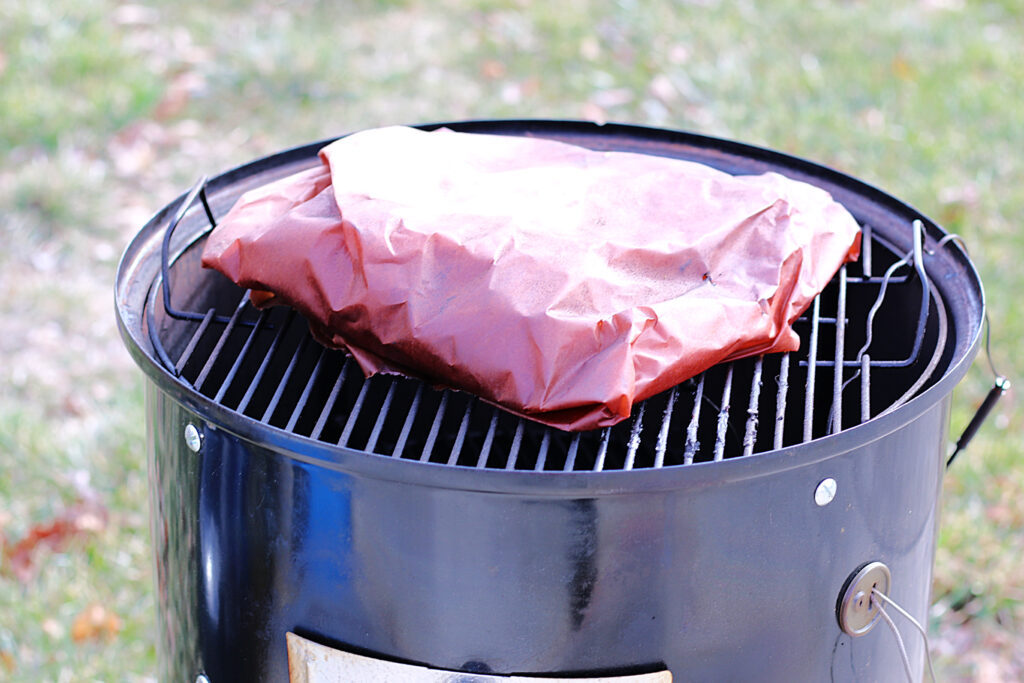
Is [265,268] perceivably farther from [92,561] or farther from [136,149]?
[136,149]

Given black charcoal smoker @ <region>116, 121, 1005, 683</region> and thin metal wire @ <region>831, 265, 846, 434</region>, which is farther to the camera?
thin metal wire @ <region>831, 265, 846, 434</region>

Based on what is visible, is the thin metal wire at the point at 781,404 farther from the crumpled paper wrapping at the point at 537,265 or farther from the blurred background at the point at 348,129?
the blurred background at the point at 348,129

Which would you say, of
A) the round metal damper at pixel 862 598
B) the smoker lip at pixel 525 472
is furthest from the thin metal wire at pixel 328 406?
the round metal damper at pixel 862 598

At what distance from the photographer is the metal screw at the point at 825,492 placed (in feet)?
4.00

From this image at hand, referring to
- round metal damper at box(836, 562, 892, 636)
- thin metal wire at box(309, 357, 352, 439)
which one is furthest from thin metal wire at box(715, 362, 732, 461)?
thin metal wire at box(309, 357, 352, 439)

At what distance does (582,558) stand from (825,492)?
288 mm

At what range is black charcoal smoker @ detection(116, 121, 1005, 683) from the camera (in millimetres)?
1163

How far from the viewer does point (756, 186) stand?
1.50 metres

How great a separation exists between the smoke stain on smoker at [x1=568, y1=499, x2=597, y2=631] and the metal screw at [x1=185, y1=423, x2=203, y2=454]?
46cm

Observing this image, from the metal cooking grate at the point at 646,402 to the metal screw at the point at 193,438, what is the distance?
0.19 m

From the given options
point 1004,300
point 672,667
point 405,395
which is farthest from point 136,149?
point 672,667

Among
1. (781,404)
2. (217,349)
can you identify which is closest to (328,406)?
(217,349)

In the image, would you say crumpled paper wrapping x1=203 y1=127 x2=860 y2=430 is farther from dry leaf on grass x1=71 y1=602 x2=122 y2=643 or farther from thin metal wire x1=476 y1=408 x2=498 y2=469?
dry leaf on grass x1=71 y1=602 x2=122 y2=643

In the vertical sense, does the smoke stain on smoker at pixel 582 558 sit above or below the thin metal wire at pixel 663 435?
below
